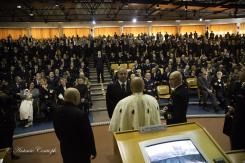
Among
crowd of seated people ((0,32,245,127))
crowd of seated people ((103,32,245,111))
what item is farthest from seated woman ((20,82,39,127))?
crowd of seated people ((103,32,245,111))

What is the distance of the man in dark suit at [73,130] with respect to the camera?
2975 millimetres

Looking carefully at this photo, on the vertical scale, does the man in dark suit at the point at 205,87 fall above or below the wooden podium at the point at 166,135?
below

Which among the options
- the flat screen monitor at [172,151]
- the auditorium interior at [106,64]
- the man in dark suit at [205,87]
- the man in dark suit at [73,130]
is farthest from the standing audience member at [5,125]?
the man in dark suit at [205,87]

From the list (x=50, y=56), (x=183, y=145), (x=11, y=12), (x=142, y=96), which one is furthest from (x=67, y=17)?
(x=183, y=145)

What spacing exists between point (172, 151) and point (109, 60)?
1219cm

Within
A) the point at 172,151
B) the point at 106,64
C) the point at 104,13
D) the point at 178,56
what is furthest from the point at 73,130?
the point at 104,13

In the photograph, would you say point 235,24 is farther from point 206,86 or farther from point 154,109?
point 154,109

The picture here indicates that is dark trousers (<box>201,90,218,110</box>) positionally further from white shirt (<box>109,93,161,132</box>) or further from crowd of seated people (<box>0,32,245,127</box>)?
white shirt (<box>109,93,161,132</box>)

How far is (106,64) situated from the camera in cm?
1388

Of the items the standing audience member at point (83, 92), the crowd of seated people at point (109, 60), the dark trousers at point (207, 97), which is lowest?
the dark trousers at point (207, 97)

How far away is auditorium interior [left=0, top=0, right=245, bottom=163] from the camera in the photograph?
5588 millimetres

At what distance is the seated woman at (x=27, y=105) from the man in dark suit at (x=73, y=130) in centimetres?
483

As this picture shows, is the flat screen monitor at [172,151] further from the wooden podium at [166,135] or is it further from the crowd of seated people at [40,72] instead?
the crowd of seated people at [40,72]

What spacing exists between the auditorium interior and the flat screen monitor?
13 centimetres
